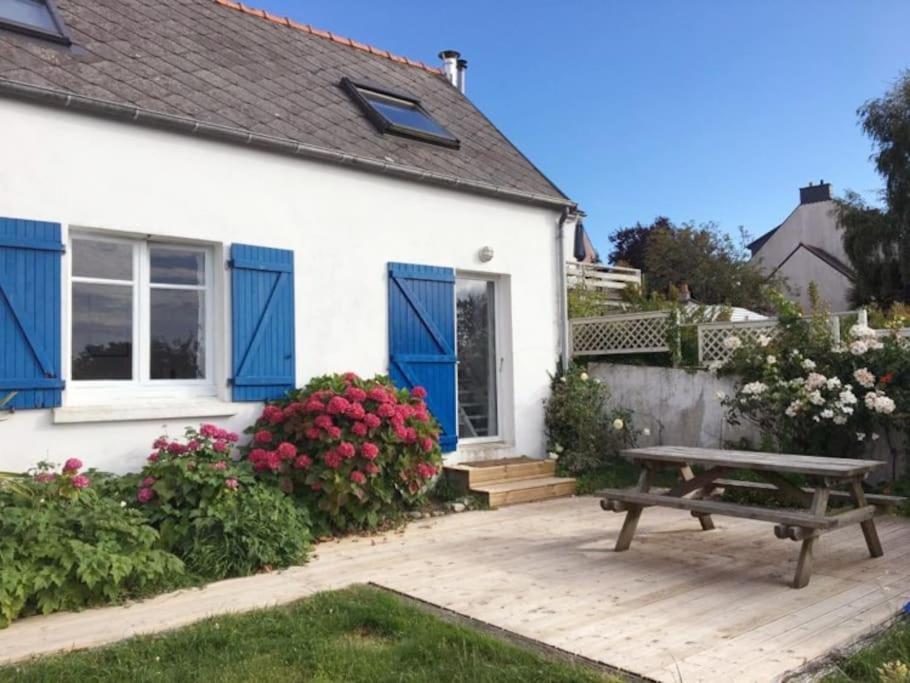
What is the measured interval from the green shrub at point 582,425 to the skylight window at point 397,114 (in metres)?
3.21

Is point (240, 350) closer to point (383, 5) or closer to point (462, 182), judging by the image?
point (462, 182)

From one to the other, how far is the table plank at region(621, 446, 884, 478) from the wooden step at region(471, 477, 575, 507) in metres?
2.16

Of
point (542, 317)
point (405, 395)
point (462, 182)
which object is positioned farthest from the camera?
point (542, 317)

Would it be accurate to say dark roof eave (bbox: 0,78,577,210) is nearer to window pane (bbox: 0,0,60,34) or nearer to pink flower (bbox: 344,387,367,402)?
window pane (bbox: 0,0,60,34)

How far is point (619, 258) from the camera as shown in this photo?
31.4 meters

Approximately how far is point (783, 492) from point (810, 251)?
27342mm

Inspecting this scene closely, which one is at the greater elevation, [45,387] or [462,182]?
[462,182]

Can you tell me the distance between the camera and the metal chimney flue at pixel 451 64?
10672 mm

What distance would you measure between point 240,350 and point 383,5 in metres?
5.57

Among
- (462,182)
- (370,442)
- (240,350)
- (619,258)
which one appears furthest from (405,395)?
(619,258)

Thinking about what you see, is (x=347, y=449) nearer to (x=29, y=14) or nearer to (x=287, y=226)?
(x=287, y=226)

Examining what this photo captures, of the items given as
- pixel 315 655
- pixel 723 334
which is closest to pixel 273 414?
pixel 315 655

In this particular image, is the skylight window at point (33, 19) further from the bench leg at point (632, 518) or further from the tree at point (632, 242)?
the tree at point (632, 242)

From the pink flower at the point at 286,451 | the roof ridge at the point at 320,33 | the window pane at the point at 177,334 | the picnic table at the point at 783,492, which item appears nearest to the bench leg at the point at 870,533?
the picnic table at the point at 783,492
